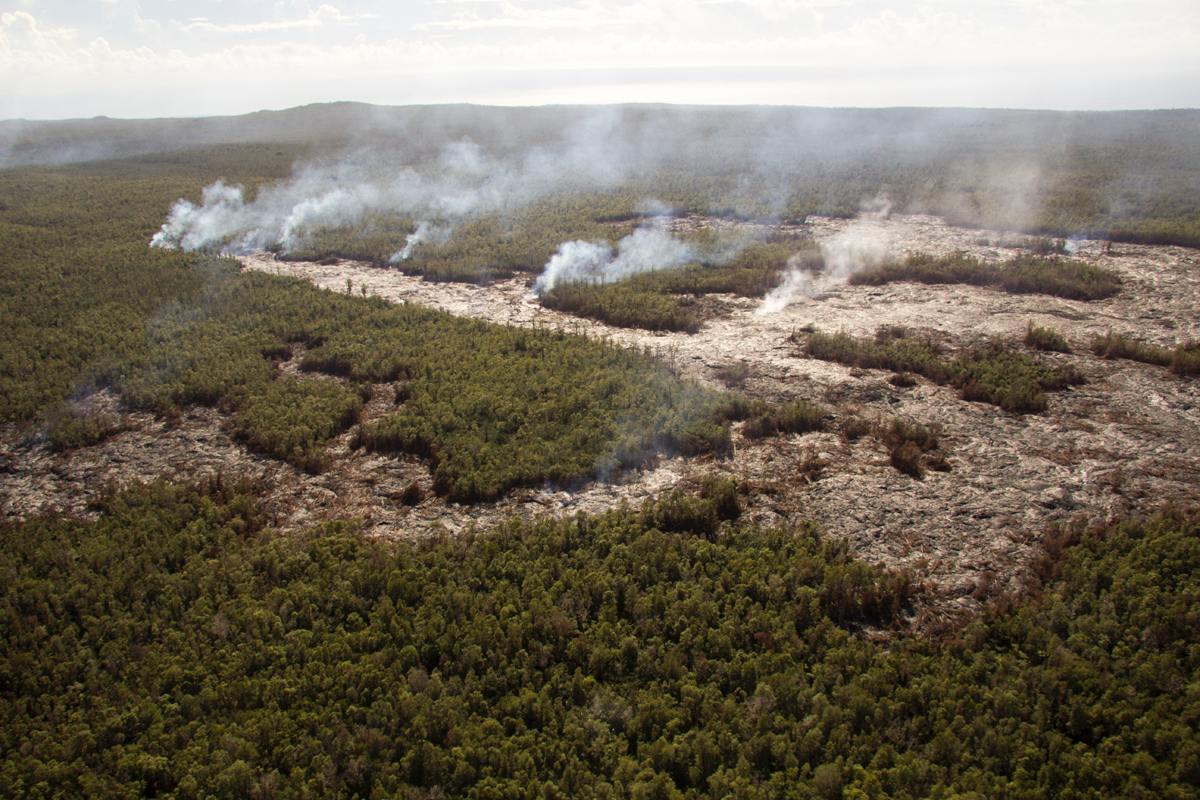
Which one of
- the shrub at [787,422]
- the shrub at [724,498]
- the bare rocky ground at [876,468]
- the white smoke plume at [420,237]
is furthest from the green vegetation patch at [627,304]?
the white smoke plume at [420,237]

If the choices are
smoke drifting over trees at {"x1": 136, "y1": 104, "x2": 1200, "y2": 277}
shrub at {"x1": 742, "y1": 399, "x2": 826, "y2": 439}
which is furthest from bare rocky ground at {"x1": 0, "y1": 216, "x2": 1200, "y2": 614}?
smoke drifting over trees at {"x1": 136, "y1": 104, "x2": 1200, "y2": 277}

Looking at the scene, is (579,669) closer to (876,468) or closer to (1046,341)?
(876,468)

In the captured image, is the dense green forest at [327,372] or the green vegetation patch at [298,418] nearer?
the dense green forest at [327,372]

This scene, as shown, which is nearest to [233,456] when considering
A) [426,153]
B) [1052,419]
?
[1052,419]

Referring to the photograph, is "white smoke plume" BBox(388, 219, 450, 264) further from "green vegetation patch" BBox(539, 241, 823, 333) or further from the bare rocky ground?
the bare rocky ground

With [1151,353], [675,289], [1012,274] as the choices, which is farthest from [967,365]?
[675,289]

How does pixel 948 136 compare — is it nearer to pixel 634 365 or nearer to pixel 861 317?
pixel 861 317

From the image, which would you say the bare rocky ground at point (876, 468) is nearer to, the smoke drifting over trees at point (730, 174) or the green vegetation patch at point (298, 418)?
the green vegetation patch at point (298, 418)
